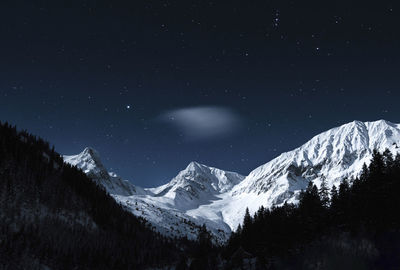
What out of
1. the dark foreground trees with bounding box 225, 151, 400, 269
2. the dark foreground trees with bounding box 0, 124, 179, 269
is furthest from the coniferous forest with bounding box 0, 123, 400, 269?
the dark foreground trees with bounding box 0, 124, 179, 269

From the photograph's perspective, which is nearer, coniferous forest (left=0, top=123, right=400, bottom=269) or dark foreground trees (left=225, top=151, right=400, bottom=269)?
dark foreground trees (left=225, top=151, right=400, bottom=269)

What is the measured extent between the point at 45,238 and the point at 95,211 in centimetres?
5139

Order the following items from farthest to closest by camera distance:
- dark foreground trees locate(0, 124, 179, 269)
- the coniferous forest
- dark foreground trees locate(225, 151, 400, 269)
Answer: dark foreground trees locate(0, 124, 179, 269)
the coniferous forest
dark foreground trees locate(225, 151, 400, 269)

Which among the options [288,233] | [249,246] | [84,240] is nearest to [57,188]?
[84,240]

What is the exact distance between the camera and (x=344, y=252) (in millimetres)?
55031

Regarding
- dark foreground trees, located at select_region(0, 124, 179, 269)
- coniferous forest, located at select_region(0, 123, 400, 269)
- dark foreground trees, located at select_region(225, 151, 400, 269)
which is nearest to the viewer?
dark foreground trees, located at select_region(225, 151, 400, 269)

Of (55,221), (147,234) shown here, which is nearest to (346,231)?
(55,221)

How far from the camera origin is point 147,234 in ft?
642

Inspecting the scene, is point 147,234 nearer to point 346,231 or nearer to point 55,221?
point 55,221

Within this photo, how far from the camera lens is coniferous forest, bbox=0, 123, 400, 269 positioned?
5709 centimetres

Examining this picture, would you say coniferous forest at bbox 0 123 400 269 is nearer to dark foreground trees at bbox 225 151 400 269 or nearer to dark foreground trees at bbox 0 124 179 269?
dark foreground trees at bbox 225 151 400 269

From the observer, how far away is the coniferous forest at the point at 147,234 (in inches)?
2248

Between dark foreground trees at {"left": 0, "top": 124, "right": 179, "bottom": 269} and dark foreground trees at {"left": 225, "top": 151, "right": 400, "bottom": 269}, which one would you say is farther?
dark foreground trees at {"left": 0, "top": 124, "right": 179, "bottom": 269}

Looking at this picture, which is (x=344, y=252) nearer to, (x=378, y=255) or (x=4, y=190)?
(x=378, y=255)
